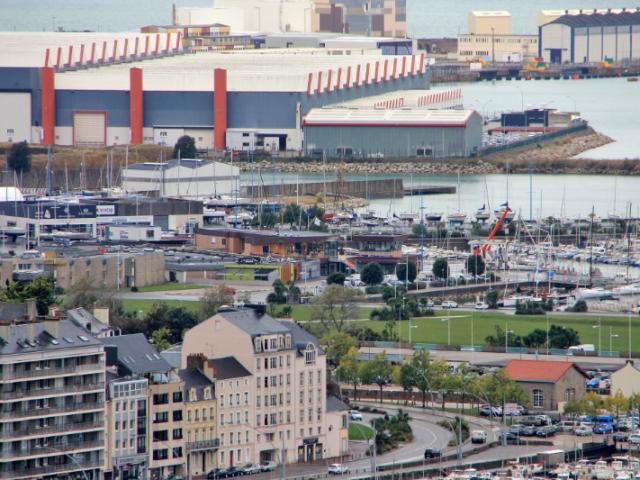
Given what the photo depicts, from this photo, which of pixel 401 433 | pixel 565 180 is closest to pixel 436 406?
pixel 401 433

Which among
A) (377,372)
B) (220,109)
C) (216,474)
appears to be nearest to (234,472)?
(216,474)

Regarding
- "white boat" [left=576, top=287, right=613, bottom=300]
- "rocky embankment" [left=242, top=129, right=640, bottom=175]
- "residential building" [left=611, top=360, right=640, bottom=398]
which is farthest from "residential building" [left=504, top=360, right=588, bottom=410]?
"rocky embankment" [left=242, top=129, right=640, bottom=175]

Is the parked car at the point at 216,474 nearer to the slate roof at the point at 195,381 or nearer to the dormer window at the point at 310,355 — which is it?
the slate roof at the point at 195,381

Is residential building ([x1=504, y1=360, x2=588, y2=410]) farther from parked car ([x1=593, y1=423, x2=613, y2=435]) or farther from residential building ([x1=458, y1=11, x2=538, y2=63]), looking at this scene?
residential building ([x1=458, y1=11, x2=538, y2=63])

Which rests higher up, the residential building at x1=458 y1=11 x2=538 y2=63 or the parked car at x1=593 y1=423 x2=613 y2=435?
the residential building at x1=458 y1=11 x2=538 y2=63

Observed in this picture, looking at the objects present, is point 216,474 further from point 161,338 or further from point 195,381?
point 161,338

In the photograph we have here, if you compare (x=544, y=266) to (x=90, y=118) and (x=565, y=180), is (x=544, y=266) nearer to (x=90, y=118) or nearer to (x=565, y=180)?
(x=565, y=180)
